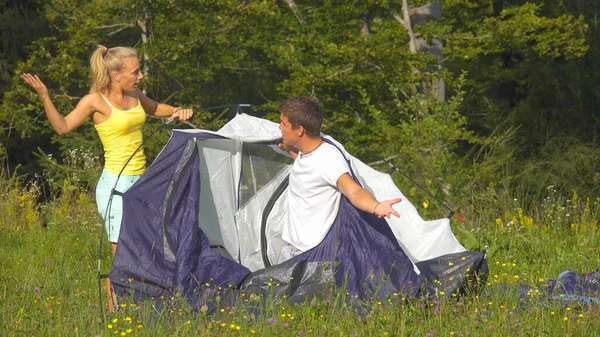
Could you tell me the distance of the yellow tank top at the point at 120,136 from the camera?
520 centimetres

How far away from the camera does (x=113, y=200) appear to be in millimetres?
5262

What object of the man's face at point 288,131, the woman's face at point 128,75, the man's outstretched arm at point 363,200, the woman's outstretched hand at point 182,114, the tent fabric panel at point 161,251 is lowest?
the tent fabric panel at point 161,251

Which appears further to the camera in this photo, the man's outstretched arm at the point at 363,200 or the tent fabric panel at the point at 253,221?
the tent fabric panel at the point at 253,221

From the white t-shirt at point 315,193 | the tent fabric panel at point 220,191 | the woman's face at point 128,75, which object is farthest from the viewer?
the tent fabric panel at point 220,191

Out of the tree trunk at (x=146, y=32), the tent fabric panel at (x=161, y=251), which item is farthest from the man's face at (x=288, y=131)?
the tree trunk at (x=146, y=32)

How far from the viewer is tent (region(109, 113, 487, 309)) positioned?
4.98m

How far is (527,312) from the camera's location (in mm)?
4574

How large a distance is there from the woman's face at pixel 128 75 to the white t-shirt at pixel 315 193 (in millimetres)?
1023

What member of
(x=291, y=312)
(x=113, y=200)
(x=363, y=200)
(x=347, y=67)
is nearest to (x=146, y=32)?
(x=347, y=67)

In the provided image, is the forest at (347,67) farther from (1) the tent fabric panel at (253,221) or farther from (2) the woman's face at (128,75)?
(2) the woman's face at (128,75)

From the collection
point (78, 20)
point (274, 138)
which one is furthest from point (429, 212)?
point (78, 20)

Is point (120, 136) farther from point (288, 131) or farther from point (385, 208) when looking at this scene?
point (385, 208)

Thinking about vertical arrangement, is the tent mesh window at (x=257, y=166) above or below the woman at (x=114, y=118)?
below

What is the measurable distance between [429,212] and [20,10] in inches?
403
